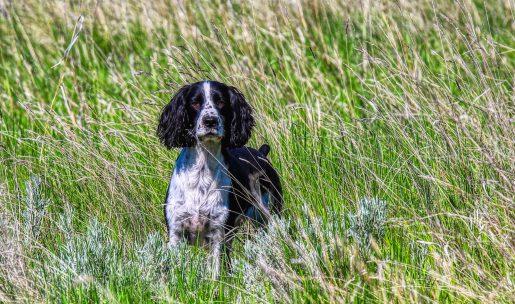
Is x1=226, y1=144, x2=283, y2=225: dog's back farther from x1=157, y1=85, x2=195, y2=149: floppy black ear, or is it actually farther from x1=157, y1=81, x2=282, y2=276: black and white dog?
x1=157, y1=85, x2=195, y2=149: floppy black ear

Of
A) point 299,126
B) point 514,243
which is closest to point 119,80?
point 299,126

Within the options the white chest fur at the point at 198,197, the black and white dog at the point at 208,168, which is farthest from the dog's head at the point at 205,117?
the white chest fur at the point at 198,197

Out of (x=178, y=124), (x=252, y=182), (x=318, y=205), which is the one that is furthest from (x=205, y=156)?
(x=318, y=205)

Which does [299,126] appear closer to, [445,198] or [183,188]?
[183,188]

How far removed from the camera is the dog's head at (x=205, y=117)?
5125mm

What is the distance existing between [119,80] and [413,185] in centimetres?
326

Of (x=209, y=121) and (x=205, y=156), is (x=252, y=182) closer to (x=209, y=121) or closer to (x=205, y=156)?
(x=205, y=156)

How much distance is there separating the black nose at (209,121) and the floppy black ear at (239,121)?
0.27 metres

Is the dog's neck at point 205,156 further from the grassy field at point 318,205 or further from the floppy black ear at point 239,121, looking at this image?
the grassy field at point 318,205

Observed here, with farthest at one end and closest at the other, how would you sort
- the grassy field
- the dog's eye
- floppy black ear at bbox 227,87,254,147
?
floppy black ear at bbox 227,87,254,147, the dog's eye, the grassy field

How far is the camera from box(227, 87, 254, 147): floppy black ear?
5383 millimetres

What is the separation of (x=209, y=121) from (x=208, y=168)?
318 millimetres

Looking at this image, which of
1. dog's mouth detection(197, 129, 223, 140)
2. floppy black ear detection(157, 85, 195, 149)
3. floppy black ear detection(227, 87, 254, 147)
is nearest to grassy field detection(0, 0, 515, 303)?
floppy black ear detection(227, 87, 254, 147)

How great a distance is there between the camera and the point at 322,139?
5922mm
